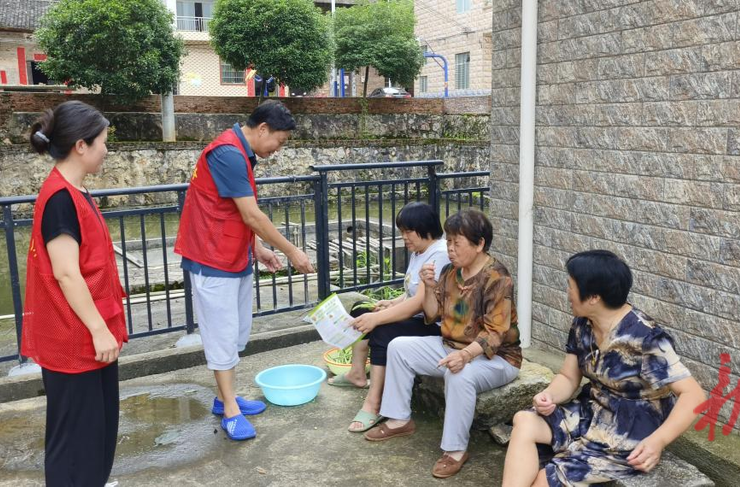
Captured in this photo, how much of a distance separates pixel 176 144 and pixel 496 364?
14926mm

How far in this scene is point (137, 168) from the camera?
16281 mm

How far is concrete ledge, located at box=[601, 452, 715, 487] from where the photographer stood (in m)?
2.32

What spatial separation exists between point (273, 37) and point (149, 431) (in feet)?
50.4

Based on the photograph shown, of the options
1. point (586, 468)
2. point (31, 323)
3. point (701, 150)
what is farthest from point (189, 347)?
point (701, 150)

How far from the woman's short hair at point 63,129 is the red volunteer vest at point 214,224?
864 millimetres

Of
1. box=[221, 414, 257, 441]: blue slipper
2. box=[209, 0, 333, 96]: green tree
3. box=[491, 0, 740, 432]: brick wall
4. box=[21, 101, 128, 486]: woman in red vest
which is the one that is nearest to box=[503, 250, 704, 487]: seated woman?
box=[491, 0, 740, 432]: brick wall

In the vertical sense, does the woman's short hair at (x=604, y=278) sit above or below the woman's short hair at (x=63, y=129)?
below

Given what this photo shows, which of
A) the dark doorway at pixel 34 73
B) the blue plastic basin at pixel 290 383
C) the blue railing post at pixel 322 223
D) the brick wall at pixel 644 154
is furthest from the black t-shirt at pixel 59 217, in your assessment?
the dark doorway at pixel 34 73

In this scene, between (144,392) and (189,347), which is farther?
(189,347)

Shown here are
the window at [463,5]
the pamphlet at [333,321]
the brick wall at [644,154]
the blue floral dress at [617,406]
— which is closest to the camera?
the blue floral dress at [617,406]

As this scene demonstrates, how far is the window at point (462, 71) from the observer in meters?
26.5

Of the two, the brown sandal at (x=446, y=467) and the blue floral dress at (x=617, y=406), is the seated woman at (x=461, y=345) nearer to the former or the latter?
the brown sandal at (x=446, y=467)

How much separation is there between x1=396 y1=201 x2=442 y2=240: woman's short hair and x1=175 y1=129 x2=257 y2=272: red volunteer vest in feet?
2.57

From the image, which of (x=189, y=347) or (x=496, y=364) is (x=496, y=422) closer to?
(x=496, y=364)
